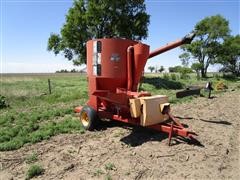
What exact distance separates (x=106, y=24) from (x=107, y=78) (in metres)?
20.5

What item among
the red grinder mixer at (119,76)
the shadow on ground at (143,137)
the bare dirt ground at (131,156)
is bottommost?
the bare dirt ground at (131,156)

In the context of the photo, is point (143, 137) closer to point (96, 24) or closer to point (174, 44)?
point (174, 44)

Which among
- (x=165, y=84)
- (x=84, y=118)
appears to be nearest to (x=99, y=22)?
(x=165, y=84)

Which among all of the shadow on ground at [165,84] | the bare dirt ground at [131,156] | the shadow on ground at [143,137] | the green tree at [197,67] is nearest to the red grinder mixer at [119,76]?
the shadow on ground at [143,137]

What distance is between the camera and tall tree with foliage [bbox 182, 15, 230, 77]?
40750 mm

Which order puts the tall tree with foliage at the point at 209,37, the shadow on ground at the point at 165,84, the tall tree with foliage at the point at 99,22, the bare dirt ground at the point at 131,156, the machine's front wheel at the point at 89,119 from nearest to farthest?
the bare dirt ground at the point at 131,156 → the machine's front wheel at the point at 89,119 → the shadow on ground at the point at 165,84 → the tall tree with foliage at the point at 99,22 → the tall tree with foliage at the point at 209,37

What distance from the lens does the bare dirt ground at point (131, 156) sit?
458 cm

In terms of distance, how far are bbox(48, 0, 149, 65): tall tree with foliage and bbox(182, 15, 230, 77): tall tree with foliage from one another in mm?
16691

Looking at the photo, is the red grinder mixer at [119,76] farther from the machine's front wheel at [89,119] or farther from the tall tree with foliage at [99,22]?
the tall tree with foliage at [99,22]

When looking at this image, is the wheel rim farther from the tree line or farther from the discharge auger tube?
the tree line

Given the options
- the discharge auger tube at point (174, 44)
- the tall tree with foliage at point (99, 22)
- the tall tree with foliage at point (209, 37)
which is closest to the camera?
the discharge auger tube at point (174, 44)

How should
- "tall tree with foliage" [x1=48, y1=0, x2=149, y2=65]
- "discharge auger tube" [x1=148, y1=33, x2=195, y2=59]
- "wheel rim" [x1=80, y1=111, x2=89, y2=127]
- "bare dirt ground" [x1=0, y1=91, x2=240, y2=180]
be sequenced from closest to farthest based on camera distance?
"bare dirt ground" [x1=0, y1=91, x2=240, y2=180] < "discharge auger tube" [x1=148, y1=33, x2=195, y2=59] < "wheel rim" [x1=80, y1=111, x2=89, y2=127] < "tall tree with foliage" [x1=48, y1=0, x2=149, y2=65]

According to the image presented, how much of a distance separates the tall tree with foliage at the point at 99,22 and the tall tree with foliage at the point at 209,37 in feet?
54.8

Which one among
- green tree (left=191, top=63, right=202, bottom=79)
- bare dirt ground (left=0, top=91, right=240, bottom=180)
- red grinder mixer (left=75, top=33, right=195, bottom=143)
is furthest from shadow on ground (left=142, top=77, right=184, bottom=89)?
green tree (left=191, top=63, right=202, bottom=79)
